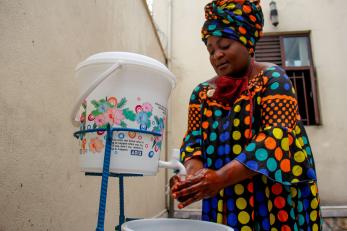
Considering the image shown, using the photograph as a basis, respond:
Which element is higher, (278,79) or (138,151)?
(278,79)

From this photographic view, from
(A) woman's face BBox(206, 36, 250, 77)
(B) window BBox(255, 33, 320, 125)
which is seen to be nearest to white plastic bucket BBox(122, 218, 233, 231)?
(A) woman's face BBox(206, 36, 250, 77)

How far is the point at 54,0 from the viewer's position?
129 centimetres

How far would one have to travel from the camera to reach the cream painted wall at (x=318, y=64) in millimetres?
3879

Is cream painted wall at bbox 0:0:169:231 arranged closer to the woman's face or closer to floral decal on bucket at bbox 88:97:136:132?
floral decal on bucket at bbox 88:97:136:132

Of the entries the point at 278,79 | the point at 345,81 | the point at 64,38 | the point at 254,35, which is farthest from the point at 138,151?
the point at 345,81

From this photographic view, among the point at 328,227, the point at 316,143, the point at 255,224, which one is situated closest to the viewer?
the point at 255,224

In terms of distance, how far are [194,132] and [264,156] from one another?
0.35 m

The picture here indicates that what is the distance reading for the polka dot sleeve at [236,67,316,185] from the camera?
83 cm

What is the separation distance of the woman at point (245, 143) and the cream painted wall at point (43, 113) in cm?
50

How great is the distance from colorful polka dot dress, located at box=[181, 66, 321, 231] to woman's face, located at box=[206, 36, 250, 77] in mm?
77

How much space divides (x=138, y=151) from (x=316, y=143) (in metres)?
3.77

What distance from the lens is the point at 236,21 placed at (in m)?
1.02

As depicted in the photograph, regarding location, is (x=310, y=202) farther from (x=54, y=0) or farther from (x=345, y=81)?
(x=345, y=81)

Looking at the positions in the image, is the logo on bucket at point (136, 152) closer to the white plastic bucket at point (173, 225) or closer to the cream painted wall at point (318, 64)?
the white plastic bucket at point (173, 225)
